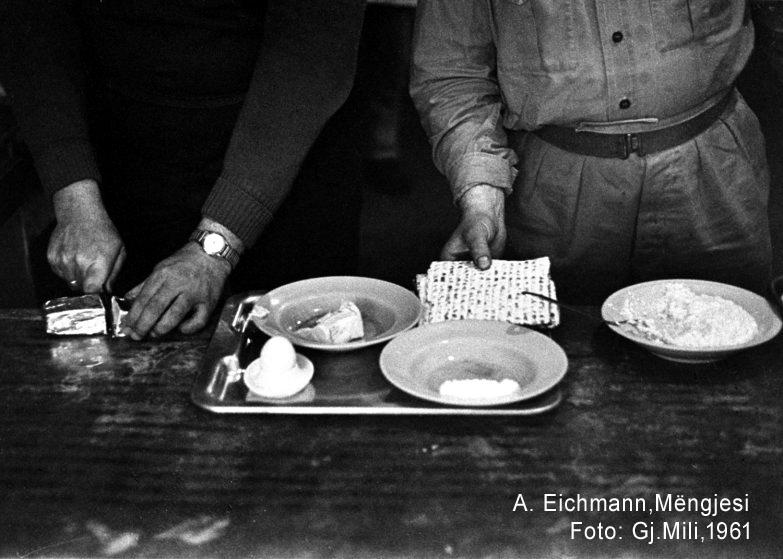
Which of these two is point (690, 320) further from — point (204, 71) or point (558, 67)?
point (204, 71)

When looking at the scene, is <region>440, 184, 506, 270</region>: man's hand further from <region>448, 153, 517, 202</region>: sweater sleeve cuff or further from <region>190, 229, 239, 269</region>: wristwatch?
<region>190, 229, 239, 269</region>: wristwatch

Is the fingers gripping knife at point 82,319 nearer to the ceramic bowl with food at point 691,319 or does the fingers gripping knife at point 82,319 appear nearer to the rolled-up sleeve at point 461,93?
the rolled-up sleeve at point 461,93

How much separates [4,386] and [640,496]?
123cm

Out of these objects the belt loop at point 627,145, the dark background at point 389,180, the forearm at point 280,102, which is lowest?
the dark background at point 389,180

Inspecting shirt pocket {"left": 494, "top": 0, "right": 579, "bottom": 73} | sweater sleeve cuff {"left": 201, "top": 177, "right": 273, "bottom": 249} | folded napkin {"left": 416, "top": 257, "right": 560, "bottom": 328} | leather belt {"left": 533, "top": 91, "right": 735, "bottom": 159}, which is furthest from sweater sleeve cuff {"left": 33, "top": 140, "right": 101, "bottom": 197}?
leather belt {"left": 533, "top": 91, "right": 735, "bottom": 159}

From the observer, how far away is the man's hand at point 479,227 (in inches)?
81.5

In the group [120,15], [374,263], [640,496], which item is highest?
[120,15]

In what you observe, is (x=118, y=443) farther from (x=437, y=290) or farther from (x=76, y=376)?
(x=437, y=290)

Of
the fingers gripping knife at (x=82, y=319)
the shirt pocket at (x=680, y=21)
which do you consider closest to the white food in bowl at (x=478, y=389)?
the fingers gripping knife at (x=82, y=319)

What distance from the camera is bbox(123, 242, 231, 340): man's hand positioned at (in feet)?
6.02

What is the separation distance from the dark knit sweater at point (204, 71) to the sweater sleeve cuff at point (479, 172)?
0.39 meters

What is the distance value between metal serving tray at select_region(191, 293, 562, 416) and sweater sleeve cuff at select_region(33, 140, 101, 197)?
2.63 feet

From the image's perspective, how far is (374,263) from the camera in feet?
12.5

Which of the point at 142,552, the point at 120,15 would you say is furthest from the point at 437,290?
the point at 120,15
